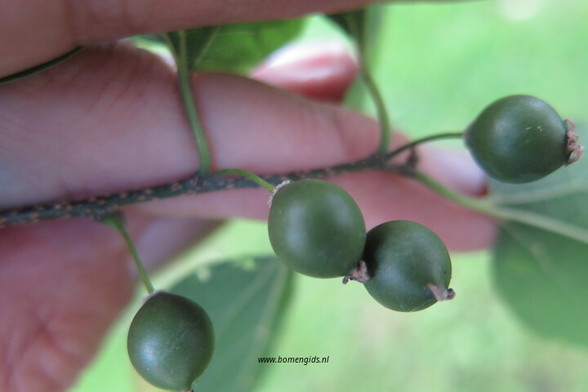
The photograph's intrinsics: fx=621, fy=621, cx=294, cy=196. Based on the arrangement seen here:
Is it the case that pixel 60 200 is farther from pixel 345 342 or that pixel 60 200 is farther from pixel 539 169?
pixel 345 342

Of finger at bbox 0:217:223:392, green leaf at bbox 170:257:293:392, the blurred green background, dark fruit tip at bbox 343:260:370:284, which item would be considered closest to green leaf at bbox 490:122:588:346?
green leaf at bbox 170:257:293:392

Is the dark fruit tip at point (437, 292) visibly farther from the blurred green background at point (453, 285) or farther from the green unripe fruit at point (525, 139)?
the blurred green background at point (453, 285)

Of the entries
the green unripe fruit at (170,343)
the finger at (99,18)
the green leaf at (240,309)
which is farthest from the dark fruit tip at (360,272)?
the green leaf at (240,309)

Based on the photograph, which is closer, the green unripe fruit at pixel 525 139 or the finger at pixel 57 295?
the green unripe fruit at pixel 525 139

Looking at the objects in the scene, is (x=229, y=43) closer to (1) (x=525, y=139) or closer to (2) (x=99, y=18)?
(2) (x=99, y=18)

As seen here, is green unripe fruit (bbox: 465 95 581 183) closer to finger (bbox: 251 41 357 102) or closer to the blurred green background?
finger (bbox: 251 41 357 102)

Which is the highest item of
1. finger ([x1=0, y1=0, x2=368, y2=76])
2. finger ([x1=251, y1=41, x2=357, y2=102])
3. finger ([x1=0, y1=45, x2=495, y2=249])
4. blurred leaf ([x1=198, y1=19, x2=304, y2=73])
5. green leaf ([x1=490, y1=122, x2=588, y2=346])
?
finger ([x1=0, y1=0, x2=368, y2=76])
